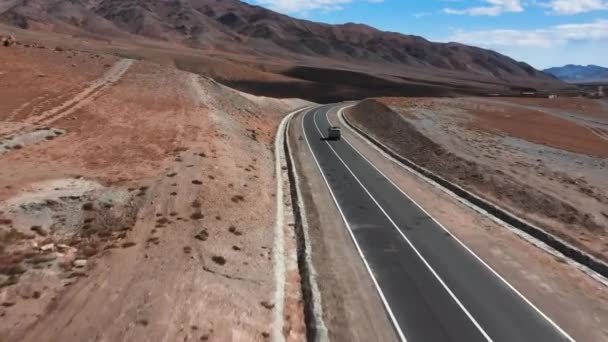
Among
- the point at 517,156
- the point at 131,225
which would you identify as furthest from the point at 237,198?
the point at 517,156

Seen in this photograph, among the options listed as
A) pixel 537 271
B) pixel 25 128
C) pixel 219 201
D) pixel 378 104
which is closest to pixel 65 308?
pixel 219 201

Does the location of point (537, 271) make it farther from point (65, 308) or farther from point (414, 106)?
point (414, 106)

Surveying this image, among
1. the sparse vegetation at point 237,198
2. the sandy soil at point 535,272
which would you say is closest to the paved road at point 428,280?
the sandy soil at point 535,272

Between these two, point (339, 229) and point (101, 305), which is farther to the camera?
point (339, 229)

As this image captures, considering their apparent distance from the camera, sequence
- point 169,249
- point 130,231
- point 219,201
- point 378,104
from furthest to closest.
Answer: point 378,104 < point 219,201 < point 130,231 < point 169,249

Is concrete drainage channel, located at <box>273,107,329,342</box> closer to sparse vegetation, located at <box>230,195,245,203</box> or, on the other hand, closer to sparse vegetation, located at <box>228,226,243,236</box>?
sparse vegetation, located at <box>228,226,243,236</box>
